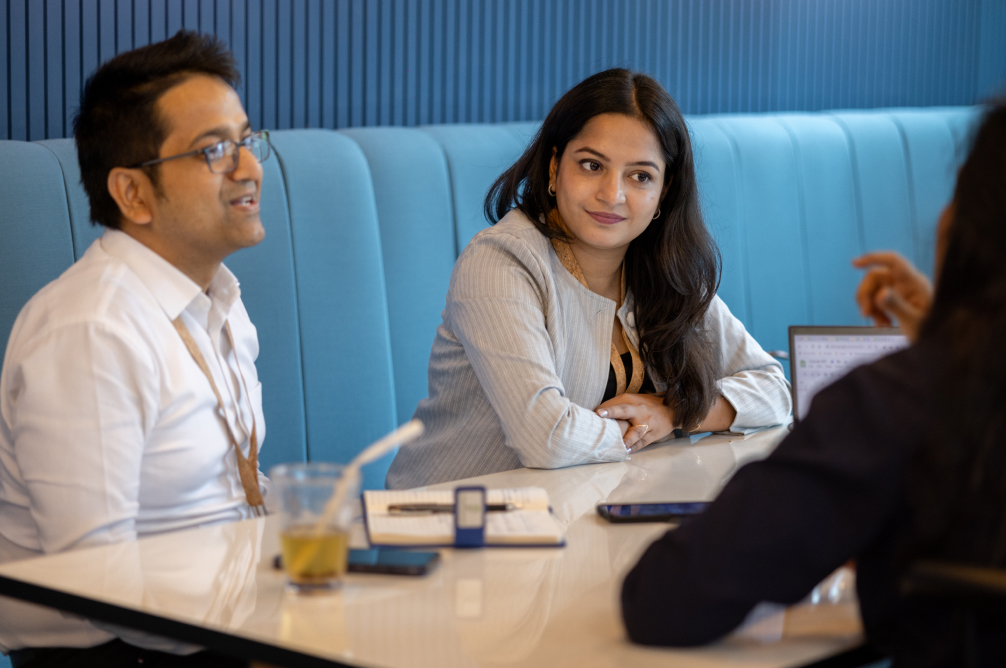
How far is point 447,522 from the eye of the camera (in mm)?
1372

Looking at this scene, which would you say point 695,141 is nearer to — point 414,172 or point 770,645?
point 414,172

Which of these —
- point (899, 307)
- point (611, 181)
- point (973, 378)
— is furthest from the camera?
point (611, 181)

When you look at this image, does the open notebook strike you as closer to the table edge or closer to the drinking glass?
the drinking glass

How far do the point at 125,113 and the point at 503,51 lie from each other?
1843mm

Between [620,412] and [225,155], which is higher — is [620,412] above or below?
below

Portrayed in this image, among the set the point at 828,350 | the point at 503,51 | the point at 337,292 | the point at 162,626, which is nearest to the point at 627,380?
the point at 828,350

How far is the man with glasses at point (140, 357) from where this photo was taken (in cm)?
140

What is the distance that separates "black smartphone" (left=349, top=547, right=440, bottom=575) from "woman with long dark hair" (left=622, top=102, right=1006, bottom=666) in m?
0.29

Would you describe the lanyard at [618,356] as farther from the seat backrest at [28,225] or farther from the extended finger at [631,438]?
the seat backrest at [28,225]

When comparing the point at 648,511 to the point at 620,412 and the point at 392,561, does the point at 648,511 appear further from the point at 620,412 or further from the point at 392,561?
the point at 620,412

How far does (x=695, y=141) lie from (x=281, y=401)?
1.56 meters

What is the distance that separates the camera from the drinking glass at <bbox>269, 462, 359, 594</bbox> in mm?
1101

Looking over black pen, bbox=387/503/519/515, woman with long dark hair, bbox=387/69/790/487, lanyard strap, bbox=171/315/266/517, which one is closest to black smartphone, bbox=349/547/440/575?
black pen, bbox=387/503/519/515

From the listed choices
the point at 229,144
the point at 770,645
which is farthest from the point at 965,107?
the point at 770,645
